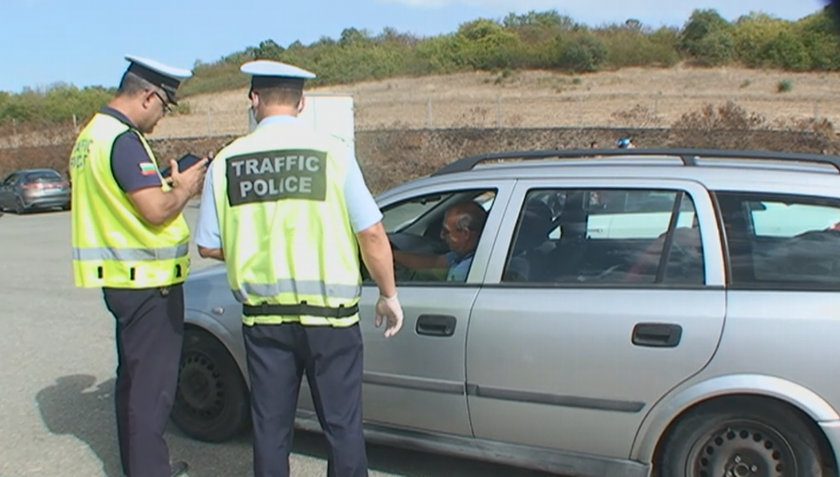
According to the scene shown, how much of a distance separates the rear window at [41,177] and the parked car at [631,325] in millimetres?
20365

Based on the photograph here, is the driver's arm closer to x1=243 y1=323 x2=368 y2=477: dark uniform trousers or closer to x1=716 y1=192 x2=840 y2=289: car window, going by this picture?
x1=243 y1=323 x2=368 y2=477: dark uniform trousers

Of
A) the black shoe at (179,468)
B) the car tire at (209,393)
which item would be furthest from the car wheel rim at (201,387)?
the black shoe at (179,468)

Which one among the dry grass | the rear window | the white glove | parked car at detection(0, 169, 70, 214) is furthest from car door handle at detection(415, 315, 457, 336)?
the dry grass

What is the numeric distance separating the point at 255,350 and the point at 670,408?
65.9 inches

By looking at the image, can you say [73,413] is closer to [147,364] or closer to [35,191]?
[147,364]

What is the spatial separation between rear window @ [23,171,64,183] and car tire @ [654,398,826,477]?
21542 millimetres

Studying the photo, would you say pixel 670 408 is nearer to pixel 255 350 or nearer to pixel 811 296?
pixel 811 296

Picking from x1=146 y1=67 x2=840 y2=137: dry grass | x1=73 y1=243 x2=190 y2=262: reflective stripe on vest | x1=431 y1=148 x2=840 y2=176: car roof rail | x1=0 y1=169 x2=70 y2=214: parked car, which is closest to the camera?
x1=73 y1=243 x2=190 y2=262: reflective stripe on vest

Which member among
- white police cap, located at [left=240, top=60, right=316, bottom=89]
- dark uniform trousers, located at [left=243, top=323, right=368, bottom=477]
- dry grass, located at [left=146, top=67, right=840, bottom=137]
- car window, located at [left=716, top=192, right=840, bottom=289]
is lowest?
dark uniform trousers, located at [left=243, top=323, right=368, bottom=477]

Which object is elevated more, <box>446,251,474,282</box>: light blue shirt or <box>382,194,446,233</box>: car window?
<box>382,194,446,233</box>: car window

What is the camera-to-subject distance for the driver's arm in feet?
11.5

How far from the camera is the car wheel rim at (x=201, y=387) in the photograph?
3.87 meters

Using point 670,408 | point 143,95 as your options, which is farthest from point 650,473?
point 143,95

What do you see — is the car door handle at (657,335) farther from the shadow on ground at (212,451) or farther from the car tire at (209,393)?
the car tire at (209,393)
